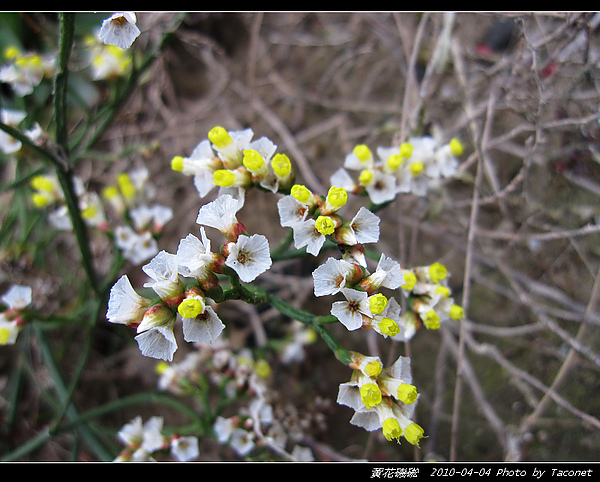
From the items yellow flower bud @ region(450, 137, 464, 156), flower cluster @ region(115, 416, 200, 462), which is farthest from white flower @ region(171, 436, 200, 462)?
yellow flower bud @ region(450, 137, 464, 156)

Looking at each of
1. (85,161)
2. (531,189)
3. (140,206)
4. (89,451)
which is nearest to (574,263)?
(531,189)

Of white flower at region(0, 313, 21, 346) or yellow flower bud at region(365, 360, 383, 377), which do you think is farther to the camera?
white flower at region(0, 313, 21, 346)

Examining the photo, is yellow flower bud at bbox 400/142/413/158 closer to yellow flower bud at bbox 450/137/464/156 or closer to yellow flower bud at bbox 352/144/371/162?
yellow flower bud at bbox 352/144/371/162

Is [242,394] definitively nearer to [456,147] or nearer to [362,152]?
[362,152]

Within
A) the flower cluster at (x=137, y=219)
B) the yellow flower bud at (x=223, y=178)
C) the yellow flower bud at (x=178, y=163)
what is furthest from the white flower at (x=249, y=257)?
the flower cluster at (x=137, y=219)

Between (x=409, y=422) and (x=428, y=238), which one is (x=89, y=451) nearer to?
(x=409, y=422)

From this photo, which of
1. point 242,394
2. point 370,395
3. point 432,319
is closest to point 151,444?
point 242,394

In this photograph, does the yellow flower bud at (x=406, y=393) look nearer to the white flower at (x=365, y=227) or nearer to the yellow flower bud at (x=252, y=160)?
the white flower at (x=365, y=227)
